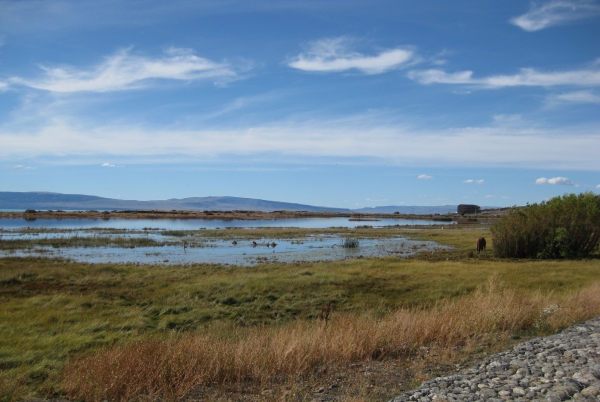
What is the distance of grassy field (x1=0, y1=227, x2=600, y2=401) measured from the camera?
357 inches

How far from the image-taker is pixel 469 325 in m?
11.8

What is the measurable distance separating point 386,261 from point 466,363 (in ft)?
68.2

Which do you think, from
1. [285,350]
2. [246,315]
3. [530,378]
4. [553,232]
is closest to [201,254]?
[246,315]

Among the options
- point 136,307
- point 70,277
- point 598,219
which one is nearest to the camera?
point 136,307

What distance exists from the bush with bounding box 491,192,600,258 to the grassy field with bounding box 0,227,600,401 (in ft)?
13.4

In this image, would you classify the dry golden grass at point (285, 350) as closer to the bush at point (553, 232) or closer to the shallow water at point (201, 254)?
the bush at point (553, 232)

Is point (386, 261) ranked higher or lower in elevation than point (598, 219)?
lower

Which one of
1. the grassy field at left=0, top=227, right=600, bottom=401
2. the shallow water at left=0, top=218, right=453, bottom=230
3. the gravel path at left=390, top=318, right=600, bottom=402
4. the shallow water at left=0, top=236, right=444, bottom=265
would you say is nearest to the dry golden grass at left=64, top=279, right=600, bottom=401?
the grassy field at left=0, top=227, right=600, bottom=401

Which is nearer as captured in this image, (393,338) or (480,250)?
(393,338)

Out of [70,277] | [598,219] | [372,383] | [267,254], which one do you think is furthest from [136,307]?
[598,219]

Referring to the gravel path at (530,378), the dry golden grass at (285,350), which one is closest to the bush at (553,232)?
the dry golden grass at (285,350)

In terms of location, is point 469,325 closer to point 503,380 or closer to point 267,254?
point 503,380

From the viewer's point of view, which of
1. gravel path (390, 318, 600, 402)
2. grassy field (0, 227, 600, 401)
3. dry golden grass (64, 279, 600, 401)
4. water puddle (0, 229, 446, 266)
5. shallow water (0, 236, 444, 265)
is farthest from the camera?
water puddle (0, 229, 446, 266)

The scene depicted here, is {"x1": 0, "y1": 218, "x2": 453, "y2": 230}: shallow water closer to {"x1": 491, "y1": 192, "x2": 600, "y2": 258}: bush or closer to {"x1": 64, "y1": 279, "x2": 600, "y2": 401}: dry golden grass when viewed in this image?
{"x1": 491, "y1": 192, "x2": 600, "y2": 258}: bush
